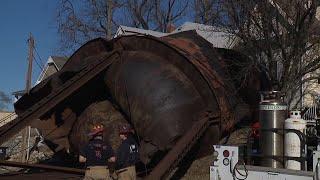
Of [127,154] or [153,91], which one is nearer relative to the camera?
[127,154]

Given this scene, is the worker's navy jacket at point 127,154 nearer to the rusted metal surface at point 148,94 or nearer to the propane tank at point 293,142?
the rusted metal surface at point 148,94

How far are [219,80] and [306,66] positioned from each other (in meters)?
2.36

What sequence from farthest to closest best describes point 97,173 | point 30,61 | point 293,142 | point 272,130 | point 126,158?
1. point 30,61
2. point 126,158
3. point 97,173
4. point 272,130
5. point 293,142

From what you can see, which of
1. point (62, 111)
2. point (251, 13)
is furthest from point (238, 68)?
point (62, 111)

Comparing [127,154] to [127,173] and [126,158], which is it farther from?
[127,173]

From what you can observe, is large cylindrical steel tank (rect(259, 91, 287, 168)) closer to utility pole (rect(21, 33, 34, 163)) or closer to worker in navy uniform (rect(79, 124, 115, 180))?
worker in navy uniform (rect(79, 124, 115, 180))

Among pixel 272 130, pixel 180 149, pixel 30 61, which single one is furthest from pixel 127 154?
pixel 30 61

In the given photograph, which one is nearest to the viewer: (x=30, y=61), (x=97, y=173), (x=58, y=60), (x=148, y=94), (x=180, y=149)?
(x=97, y=173)

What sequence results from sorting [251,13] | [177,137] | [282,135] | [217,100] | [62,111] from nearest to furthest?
[282,135]
[177,137]
[217,100]
[251,13]
[62,111]

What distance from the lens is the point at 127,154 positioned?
8.29 m

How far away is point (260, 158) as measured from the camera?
A: 23.1 feet

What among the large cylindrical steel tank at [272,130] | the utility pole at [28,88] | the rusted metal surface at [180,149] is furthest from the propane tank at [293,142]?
the utility pole at [28,88]

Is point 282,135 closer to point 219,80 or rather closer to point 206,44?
point 219,80

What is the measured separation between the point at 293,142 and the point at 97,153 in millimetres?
3009
